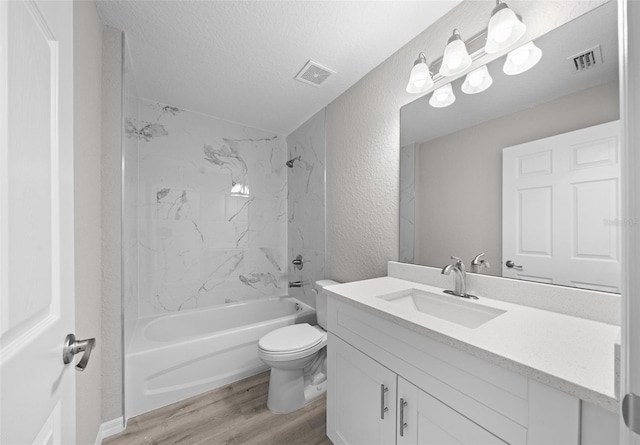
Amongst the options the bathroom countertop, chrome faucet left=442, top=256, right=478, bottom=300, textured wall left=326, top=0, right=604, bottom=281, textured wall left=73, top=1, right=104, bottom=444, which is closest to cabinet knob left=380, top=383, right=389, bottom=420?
the bathroom countertop

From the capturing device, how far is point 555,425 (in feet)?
1.92

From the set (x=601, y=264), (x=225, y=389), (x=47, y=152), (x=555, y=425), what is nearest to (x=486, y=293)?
(x=601, y=264)

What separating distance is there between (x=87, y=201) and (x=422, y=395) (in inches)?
63.9

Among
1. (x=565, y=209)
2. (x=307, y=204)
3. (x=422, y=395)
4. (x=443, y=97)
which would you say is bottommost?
(x=422, y=395)

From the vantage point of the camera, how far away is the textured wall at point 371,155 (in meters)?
1.43

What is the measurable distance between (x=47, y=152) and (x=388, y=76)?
1790 millimetres

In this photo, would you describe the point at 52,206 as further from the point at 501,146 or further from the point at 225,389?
the point at 225,389

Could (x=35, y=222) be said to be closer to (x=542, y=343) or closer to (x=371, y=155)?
(x=542, y=343)

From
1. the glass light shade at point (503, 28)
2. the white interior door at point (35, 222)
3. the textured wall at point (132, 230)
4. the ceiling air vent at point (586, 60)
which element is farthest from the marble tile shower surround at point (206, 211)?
the ceiling air vent at point (586, 60)

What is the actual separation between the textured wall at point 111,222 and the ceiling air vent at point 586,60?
2.21 metres

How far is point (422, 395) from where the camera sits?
2.89 feet

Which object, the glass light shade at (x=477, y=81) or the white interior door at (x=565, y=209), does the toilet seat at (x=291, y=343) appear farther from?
the glass light shade at (x=477, y=81)

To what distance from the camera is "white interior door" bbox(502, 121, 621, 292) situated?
2.83ft

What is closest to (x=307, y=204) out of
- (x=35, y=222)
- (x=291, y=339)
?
(x=291, y=339)
